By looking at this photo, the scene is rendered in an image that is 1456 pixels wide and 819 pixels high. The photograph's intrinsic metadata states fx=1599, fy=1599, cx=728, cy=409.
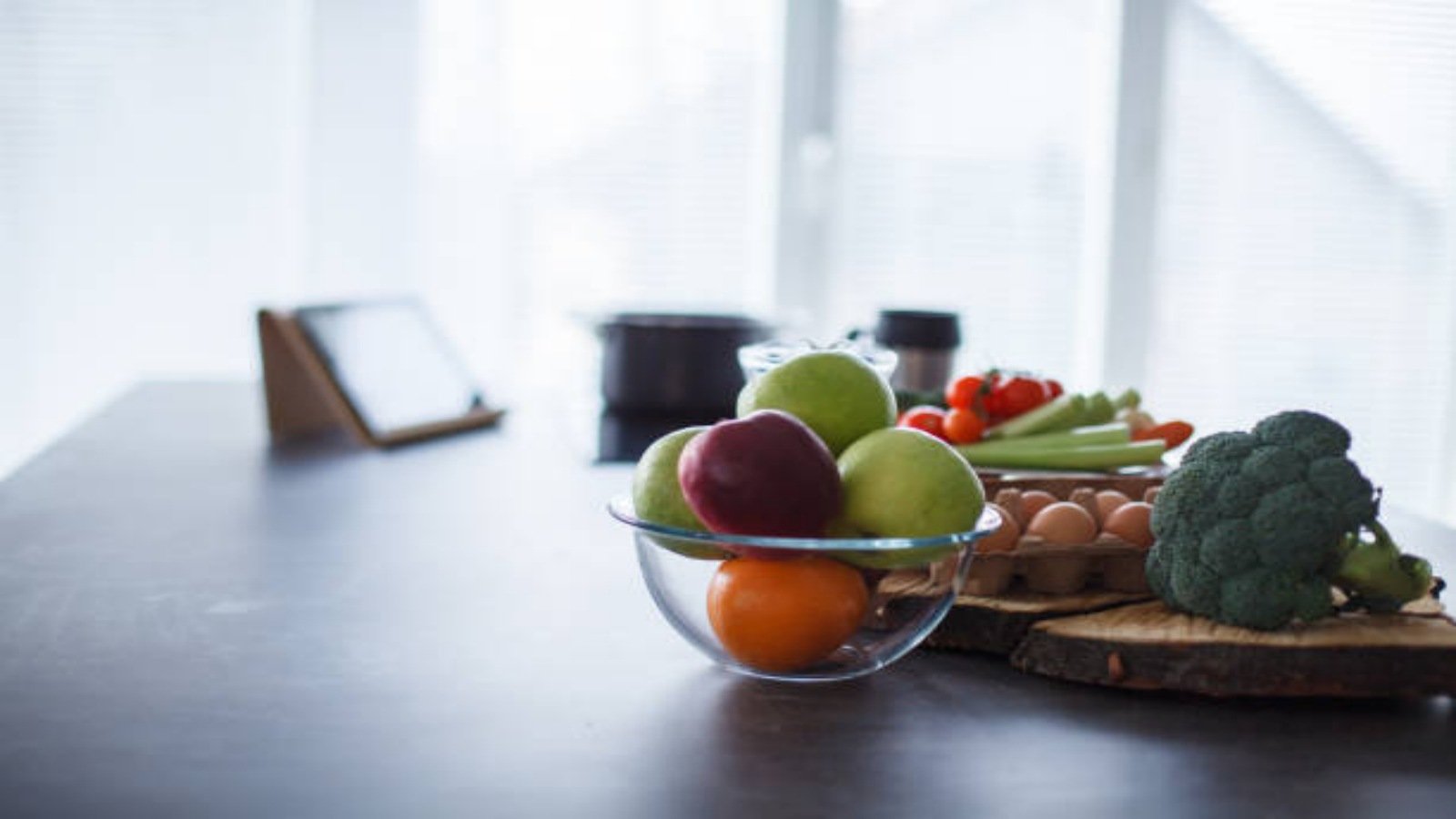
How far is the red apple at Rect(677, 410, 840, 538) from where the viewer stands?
872mm

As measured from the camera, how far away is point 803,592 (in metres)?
0.91

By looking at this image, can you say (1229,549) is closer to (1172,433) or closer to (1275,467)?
(1275,467)

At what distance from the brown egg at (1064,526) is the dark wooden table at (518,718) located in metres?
0.10

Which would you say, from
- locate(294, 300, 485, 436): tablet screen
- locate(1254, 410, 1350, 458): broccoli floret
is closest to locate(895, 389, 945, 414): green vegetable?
locate(294, 300, 485, 436): tablet screen

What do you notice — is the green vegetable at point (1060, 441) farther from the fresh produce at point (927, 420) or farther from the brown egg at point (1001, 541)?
the brown egg at point (1001, 541)

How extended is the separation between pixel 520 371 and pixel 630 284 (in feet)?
1.01

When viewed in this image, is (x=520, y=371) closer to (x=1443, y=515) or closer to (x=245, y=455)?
(x=245, y=455)

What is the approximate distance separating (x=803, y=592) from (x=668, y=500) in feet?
0.32

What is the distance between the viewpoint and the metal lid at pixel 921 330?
2238mm

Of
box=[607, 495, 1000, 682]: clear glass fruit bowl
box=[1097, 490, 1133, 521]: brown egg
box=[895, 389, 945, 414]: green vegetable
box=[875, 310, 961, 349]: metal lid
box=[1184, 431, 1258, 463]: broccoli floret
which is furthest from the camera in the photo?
box=[875, 310, 961, 349]: metal lid

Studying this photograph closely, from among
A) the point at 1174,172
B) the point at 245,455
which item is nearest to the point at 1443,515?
the point at 1174,172

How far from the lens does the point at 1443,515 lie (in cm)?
385

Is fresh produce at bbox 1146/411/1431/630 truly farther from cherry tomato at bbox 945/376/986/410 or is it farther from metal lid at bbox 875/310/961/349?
metal lid at bbox 875/310/961/349

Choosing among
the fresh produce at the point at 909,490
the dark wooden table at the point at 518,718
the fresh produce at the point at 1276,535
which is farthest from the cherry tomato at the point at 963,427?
the fresh produce at the point at 909,490
